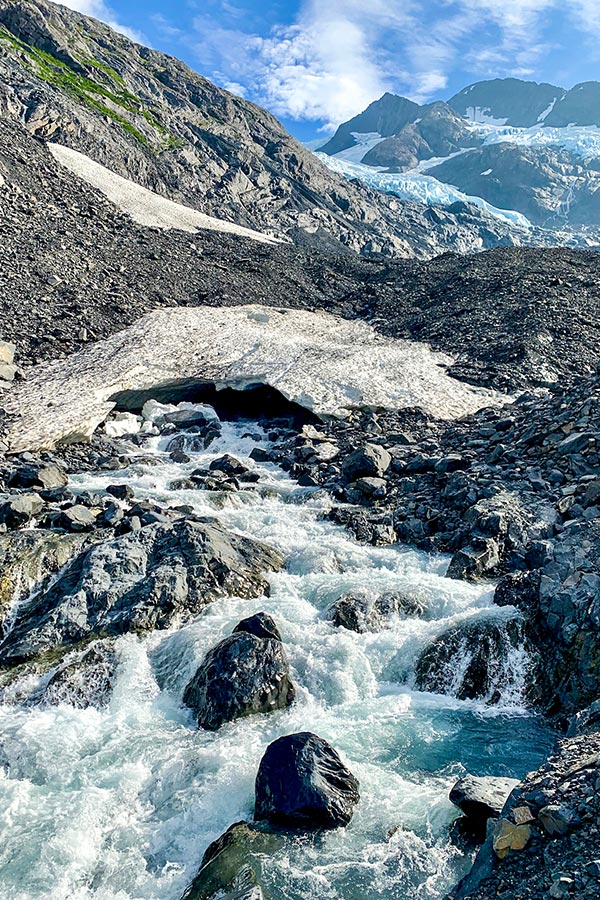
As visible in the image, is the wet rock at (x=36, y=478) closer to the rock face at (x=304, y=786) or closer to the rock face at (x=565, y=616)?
the rock face at (x=304, y=786)

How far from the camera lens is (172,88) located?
316 feet

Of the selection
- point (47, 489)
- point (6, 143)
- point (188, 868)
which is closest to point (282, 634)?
point (188, 868)

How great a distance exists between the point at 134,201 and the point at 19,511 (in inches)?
1497

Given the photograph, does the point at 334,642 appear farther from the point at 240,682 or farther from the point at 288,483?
the point at 288,483

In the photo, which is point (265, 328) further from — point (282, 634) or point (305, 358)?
point (282, 634)

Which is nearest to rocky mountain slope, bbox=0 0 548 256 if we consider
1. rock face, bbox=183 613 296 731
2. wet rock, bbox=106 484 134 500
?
wet rock, bbox=106 484 134 500

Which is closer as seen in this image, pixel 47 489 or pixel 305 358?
pixel 47 489

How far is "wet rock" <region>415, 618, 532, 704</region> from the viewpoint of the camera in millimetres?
10141

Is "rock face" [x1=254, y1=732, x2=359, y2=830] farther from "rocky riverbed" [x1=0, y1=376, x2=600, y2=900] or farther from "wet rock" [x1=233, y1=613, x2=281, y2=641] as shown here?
"wet rock" [x1=233, y1=613, x2=281, y2=641]

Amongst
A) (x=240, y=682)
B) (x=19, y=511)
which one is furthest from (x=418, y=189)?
(x=240, y=682)

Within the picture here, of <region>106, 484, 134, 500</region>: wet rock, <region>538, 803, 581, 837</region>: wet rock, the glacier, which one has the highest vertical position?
the glacier

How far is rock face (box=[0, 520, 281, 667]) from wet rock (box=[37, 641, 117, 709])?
0.60m

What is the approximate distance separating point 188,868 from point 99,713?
3.19 m

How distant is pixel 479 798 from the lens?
713 cm
